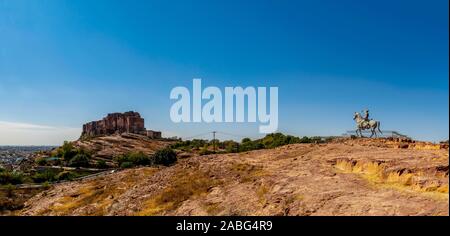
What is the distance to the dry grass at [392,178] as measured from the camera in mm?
16734

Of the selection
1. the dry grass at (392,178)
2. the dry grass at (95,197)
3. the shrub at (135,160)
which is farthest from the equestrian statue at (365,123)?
Answer: the shrub at (135,160)

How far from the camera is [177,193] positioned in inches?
1054

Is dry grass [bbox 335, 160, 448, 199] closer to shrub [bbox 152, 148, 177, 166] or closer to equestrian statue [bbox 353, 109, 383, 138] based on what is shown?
equestrian statue [bbox 353, 109, 383, 138]

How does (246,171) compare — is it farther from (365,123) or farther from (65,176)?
(65,176)

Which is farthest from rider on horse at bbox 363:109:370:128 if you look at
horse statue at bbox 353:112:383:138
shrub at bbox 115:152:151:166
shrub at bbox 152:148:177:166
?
shrub at bbox 115:152:151:166

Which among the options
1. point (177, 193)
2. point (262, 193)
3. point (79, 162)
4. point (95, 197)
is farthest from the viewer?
point (79, 162)

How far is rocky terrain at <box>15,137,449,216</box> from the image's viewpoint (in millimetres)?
16797

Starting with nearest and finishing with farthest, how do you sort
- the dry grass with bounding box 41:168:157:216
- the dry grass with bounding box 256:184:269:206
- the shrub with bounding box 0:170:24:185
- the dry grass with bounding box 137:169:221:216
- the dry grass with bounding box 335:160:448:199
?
the dry grass with bounding box 335:160:448:199
the dry grass with bounding box 256:184:269:206
the dry grass with bounding box 137:169:221:216
the dry grass with bounding box 41:168:157:216
the shrub with bounding box 0:170:24:185

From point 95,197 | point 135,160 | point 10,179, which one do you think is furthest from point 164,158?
point 95,197

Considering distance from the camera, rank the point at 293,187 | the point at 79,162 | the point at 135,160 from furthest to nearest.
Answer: the point at 135,160, the point at 79,162, the point at 293,187

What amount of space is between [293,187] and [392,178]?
17.0 feet

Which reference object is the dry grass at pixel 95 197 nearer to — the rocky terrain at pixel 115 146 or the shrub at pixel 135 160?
the shrub at pixel 135 160
